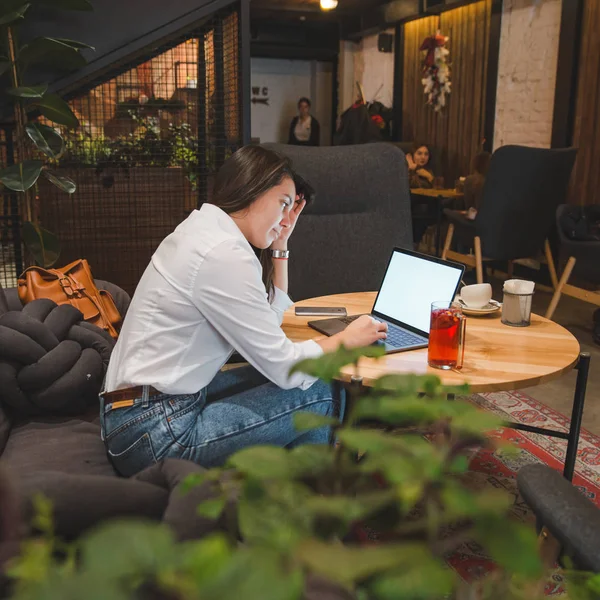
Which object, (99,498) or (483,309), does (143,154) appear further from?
(99,498)

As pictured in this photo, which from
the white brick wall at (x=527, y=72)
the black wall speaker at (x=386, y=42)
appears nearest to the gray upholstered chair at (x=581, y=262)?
the white brick wall at (x=527, y=72)

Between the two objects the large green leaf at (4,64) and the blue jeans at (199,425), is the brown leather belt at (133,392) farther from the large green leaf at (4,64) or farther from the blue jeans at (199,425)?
the large green leaf at (4,64)

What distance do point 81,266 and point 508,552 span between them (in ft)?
7.59

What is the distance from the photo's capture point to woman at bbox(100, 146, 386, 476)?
165cm

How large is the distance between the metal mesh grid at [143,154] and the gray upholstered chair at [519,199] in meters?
1.55

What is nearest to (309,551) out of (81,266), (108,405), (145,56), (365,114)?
(108,405)

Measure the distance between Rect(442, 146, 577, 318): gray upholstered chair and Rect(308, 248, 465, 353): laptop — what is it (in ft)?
7.34

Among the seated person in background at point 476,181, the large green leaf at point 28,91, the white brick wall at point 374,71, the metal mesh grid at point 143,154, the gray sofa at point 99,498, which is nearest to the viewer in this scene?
the gray sofa at point 99,498

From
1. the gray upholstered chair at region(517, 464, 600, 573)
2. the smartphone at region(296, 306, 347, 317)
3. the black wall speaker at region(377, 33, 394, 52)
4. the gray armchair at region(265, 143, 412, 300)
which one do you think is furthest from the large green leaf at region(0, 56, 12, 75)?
the black wall speaker at region(377, 33, 394, 52)

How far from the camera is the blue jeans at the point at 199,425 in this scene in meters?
1.66

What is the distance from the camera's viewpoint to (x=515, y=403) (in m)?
3.24

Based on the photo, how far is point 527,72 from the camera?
5848 millimetres

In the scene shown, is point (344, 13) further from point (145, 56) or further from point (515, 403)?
point (515, 403)

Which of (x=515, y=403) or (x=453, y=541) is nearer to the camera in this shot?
(x=453, y=541)
